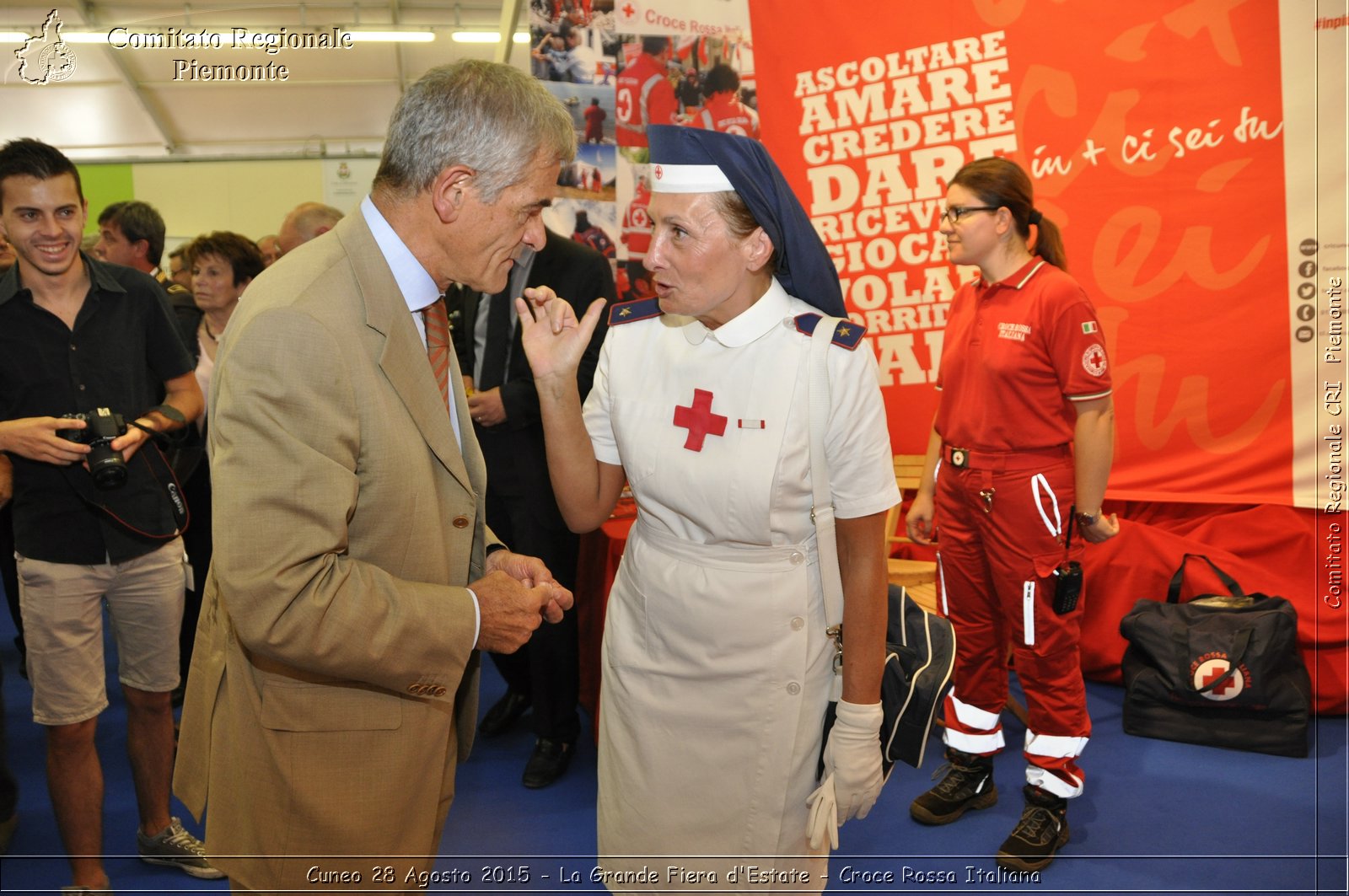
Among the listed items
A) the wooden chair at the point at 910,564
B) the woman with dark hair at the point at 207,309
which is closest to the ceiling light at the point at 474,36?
the woman with dark hair at the point at 207,309

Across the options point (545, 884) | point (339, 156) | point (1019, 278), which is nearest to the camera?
point (545, 884)

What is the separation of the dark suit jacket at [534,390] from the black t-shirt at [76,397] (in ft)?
3.61

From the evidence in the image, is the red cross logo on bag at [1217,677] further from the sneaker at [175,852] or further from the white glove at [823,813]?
the sneaker at [175,852]

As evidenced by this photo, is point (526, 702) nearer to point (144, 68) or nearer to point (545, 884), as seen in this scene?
point (545, 884)

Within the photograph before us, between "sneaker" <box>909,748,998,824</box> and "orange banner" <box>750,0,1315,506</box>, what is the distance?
1.62 metres

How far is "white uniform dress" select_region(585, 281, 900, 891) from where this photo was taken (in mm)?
1688

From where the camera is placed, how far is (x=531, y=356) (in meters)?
1.76

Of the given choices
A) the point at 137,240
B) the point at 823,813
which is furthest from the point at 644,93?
the point at 823,813

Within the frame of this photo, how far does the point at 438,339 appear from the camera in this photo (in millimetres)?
1543

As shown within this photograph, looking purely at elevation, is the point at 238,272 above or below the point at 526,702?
above

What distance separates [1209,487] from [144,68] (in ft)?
40.2

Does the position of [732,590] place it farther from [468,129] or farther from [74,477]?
[74,477]

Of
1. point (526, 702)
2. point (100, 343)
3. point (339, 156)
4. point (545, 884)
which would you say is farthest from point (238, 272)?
point (339, 156)

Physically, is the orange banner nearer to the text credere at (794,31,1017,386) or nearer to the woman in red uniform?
the text credere at (794,31,1017,386)
